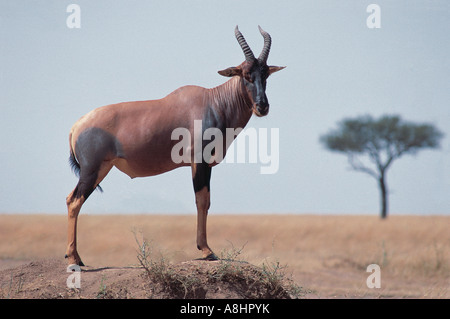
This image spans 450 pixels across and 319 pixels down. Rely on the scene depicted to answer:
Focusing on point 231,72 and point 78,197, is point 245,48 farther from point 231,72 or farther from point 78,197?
point 78,197

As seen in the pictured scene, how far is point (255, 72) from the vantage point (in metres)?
8.66

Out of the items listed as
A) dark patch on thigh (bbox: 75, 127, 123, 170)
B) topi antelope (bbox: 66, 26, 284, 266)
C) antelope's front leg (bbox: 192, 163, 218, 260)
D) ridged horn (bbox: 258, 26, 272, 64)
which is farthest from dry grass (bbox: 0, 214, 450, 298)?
ridged horn (bbox: 258, 26, 272, 64)

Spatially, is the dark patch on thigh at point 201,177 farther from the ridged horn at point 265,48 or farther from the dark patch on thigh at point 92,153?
the ridged horn at point 265,48

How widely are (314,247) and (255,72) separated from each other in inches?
668

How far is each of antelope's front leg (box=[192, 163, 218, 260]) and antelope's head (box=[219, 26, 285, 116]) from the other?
116 centimetres

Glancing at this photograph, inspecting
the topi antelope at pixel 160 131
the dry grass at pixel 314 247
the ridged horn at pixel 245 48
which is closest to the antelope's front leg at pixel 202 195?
the topi antelope at pixel 160 131

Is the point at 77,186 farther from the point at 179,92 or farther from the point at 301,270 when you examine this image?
the point at 301,270

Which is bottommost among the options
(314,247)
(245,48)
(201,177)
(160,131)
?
(314,247)

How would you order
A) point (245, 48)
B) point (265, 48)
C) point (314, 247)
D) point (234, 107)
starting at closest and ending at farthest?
point (245, 48), point (265, 48), point (234, 107), point (314, 247)

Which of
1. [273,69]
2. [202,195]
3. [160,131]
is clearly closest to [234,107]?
[273,69]

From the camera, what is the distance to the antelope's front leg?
8.59 metres
